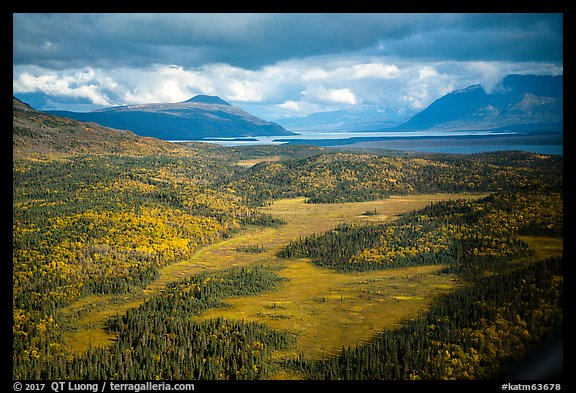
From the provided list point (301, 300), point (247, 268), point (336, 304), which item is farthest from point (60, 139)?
point (336, 304)

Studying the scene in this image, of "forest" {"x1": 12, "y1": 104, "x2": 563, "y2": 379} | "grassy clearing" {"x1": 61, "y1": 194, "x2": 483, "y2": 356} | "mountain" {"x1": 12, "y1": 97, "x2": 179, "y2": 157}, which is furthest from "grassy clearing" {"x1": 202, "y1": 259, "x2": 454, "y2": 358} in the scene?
"mountain" {"x1": 12, "y1": 97, "x2": 179, "y2": 157}

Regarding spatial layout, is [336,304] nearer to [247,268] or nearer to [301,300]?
[301,300]

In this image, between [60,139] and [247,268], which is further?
[60,139]

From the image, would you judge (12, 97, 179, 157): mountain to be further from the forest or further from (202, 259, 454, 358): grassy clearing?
(202, 259, 454, 358): grassy clearing

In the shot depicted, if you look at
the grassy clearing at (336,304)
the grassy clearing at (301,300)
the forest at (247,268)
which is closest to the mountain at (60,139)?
the forest at (247,268)

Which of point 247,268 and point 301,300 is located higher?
point 247,268

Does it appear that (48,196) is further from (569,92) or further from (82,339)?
(569,92)
